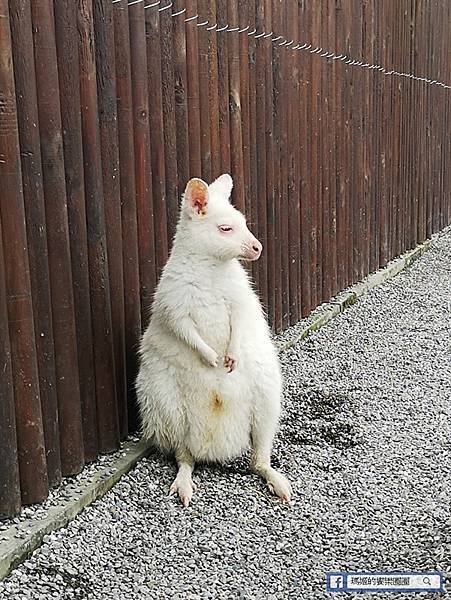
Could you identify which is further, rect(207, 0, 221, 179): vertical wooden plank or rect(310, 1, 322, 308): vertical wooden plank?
rect(310, 1, 322, 308): vertical wooden plank

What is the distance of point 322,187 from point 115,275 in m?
3.23

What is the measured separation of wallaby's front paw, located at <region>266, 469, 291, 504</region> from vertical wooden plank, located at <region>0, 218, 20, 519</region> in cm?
108

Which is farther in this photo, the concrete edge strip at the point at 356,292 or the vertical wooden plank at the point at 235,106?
the concrete edge strip at the point at 356,292

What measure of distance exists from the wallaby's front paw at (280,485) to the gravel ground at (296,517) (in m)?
0.04

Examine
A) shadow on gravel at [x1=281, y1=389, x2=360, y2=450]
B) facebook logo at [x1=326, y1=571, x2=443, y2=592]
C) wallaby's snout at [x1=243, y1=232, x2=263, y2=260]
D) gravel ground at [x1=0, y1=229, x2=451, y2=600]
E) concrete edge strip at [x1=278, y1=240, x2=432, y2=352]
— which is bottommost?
concrete edge strip at [x1=278, y1=240, x2=432, y2=352]

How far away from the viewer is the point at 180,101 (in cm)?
471

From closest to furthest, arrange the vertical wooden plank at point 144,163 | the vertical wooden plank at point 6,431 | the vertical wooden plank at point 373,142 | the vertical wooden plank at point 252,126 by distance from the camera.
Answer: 1. the vertical wooden plank at point 6,431
2. the vertical wooden plank at point 144,163
3. the vertical wooden plank at point 252,126
4. the vertical wooden plank at point 373,142

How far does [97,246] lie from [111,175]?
1.13 feet

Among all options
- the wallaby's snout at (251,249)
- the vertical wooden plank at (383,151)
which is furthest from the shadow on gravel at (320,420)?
the vertical wooden plank at (383,151)

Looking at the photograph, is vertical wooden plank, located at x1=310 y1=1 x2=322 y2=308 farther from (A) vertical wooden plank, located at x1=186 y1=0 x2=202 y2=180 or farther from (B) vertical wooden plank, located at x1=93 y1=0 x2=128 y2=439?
(B) vertical wooden plank, located at x1=93 y1=0 x2=128 y2=439

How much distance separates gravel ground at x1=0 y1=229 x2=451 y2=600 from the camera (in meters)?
3.19

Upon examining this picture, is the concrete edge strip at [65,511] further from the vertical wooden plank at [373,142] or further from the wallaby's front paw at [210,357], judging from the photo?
the vertical wooden plank at [373,142]

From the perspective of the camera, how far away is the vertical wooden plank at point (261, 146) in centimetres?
572

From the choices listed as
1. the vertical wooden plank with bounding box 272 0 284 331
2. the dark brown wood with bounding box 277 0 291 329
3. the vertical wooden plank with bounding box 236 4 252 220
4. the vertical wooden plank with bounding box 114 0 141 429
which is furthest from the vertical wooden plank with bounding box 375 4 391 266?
the vertical wooden plank with bounding box 114 0 141 429
